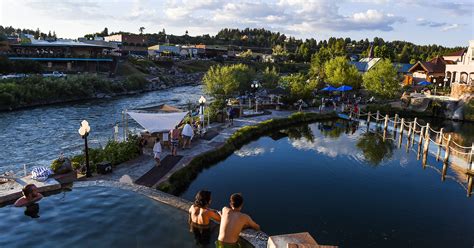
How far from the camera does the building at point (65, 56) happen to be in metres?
68.5

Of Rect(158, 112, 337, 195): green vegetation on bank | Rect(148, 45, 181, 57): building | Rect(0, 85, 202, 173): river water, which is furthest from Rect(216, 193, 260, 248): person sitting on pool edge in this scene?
Rect(148, 45, 181, 57): building

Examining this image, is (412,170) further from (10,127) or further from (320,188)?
(10,127)

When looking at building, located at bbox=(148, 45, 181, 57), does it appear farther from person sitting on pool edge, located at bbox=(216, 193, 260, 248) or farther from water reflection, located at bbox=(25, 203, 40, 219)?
person sitting on pool edge, located at bbox=(216, 193, 260, 248)

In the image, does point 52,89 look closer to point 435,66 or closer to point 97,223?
point 97,223

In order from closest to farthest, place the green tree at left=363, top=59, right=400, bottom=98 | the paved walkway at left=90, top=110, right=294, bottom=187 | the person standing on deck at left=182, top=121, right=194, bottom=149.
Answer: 1. the paved walkway at left=90, top=110, right=294, bottom=187
2. the person standing on deck at left=182, top=121, right=194, bottom=149
3. the green tree at left=363, top=59, right=400, bottom=98

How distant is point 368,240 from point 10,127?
103 feet

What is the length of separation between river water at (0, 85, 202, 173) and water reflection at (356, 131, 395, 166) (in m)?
17.6

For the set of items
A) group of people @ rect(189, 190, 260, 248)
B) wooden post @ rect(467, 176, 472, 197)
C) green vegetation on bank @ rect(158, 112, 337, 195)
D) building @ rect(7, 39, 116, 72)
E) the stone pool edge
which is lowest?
wooden post @ rect(467, 176, 472, 197)

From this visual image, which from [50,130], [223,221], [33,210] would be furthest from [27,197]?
[50,130]

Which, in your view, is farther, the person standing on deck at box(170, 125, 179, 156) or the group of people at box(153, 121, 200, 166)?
the person standing on deck at box(170, 125, 179, 156)

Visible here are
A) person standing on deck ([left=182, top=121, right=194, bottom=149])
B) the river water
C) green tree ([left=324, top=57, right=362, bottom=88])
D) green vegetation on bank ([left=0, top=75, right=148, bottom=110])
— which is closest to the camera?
person standing on deck ([left=182, top=121, right=194, bottom=149])

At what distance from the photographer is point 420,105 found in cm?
4419

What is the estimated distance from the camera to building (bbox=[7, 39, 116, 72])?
68500 millimetres

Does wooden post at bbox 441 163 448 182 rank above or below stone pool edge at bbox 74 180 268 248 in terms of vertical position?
below
